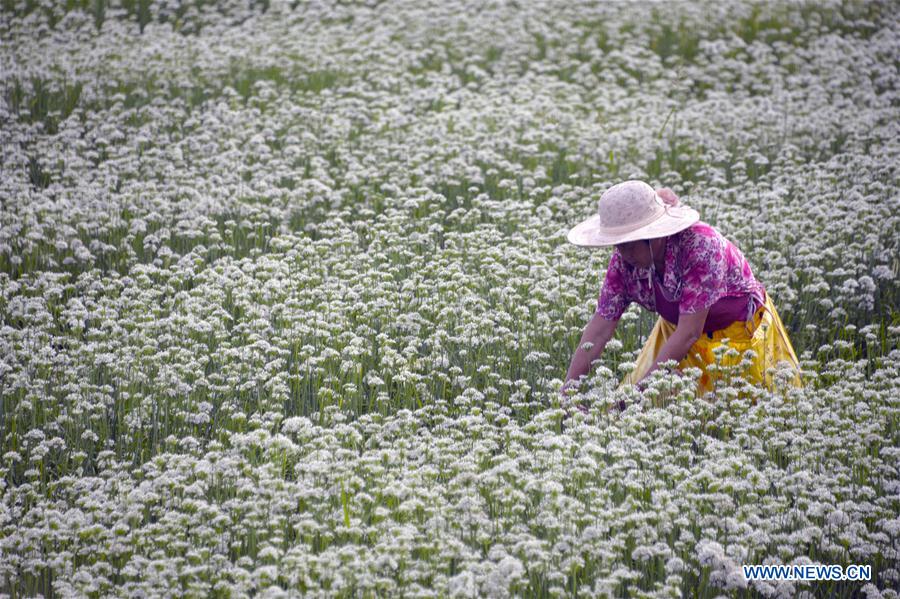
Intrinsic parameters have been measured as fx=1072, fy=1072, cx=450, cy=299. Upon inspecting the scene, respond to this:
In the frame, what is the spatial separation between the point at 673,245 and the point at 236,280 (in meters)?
3.74

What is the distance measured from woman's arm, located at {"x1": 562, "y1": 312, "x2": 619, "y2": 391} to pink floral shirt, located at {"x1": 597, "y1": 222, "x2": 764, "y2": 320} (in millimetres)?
51

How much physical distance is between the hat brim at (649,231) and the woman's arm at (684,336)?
54 cm

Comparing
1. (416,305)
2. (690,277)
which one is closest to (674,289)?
(690,277)

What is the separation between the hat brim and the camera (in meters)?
6.42

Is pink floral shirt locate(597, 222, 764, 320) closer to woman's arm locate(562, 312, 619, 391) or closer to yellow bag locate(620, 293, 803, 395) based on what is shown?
woman's arm locate(562, 312, 619, 391)

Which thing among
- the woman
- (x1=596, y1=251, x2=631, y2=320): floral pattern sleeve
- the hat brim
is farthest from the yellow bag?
the hat brim

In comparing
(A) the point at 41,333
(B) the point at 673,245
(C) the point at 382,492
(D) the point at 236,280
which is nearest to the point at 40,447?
(A) the point at 41,333

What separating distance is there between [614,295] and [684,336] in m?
0.55

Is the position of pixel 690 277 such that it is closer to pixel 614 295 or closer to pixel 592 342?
pixel 614 295

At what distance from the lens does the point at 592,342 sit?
6.85 meters

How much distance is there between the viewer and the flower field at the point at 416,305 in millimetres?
5184

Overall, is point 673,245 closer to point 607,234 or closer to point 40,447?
point 607,234

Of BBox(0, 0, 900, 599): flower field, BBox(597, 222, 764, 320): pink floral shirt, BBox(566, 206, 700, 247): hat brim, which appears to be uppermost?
BBox(566, 206, 700, 247): hat brim

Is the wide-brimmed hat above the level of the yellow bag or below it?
above
